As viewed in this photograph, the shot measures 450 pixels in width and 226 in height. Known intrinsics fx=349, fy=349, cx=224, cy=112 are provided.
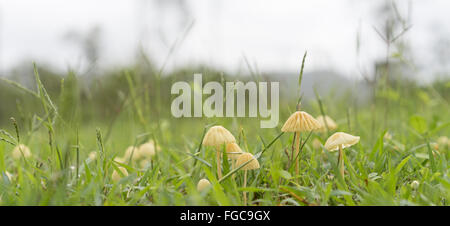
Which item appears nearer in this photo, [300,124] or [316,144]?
[300,124]

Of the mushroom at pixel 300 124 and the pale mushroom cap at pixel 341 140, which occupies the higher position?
the mushroom at pixel 300 124

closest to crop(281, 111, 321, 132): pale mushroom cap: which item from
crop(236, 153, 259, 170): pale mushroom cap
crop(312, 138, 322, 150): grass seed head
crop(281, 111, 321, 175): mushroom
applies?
crop(281, 111, 321, 175): mushroom

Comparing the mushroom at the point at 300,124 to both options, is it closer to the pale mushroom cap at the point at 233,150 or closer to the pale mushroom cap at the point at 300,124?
the pale mushroom cap at the point at 300,124

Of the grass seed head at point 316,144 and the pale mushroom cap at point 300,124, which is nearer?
the pale mushroom cap at point 300,124

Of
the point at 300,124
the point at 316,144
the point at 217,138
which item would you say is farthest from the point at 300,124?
the point at 316,144

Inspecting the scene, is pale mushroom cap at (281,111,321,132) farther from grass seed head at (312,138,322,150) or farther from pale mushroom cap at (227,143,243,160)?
grass seed head at (312,138,322,150)

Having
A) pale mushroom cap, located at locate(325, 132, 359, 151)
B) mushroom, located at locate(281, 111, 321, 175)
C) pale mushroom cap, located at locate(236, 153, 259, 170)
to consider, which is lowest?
pale mushroom cap, located at locate(236, 153, 259, 170)

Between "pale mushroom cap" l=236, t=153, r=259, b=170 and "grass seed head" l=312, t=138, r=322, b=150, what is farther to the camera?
"grass seed head" l=312, t=138, r=322, b=150

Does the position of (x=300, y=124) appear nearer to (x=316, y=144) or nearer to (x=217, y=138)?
(x=217, y=138)

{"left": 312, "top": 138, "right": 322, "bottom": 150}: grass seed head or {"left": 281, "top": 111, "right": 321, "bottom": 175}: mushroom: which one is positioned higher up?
{"left": 281, "top": 111, "right": 321, "bottom": 175}: mushroom

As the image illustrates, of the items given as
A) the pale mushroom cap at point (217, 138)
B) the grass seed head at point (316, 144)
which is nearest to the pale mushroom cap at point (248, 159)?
the pale mushroom cap at point (217, 138)

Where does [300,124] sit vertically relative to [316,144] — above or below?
above
